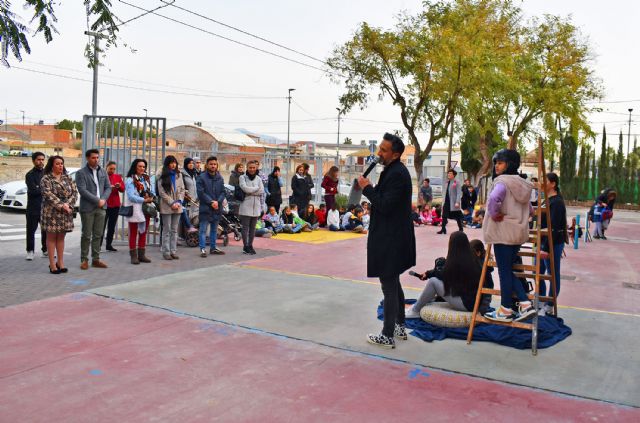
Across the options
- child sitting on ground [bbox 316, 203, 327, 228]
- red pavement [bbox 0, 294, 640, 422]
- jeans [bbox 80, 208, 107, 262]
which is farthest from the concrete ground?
child sitting on ground [bbox 316, 203, 327, 228]

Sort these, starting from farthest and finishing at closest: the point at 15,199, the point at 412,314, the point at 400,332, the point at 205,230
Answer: the point at 15,199 → the point at 205,230 → the point at 412,314 → the point at 400,332

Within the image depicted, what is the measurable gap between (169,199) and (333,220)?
736cm

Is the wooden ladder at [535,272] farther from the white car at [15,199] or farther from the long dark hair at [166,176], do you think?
the white car at [15,199]

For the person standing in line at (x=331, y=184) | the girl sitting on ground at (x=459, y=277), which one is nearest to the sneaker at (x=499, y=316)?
the girl sitting on ground at (x=459, y=277)

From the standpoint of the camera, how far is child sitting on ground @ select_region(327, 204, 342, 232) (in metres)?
17.0

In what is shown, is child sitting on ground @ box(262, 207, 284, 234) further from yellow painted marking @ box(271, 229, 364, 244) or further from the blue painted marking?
the blue painted marking

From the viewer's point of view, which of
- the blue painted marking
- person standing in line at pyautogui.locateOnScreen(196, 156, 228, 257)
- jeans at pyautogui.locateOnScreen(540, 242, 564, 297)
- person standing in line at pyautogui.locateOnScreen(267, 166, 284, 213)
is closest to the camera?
the blue painted marking

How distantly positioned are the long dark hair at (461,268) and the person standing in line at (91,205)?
18.2 feet

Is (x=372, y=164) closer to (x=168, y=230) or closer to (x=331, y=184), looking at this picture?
(x=168, y=230)

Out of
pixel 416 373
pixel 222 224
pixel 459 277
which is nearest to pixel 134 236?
pixel 222 224

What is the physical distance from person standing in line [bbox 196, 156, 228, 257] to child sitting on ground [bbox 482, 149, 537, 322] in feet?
20.2

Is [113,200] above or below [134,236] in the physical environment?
above

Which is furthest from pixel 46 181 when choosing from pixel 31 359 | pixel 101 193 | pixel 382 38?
pixel 382 38

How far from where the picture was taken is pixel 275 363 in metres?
5.26
